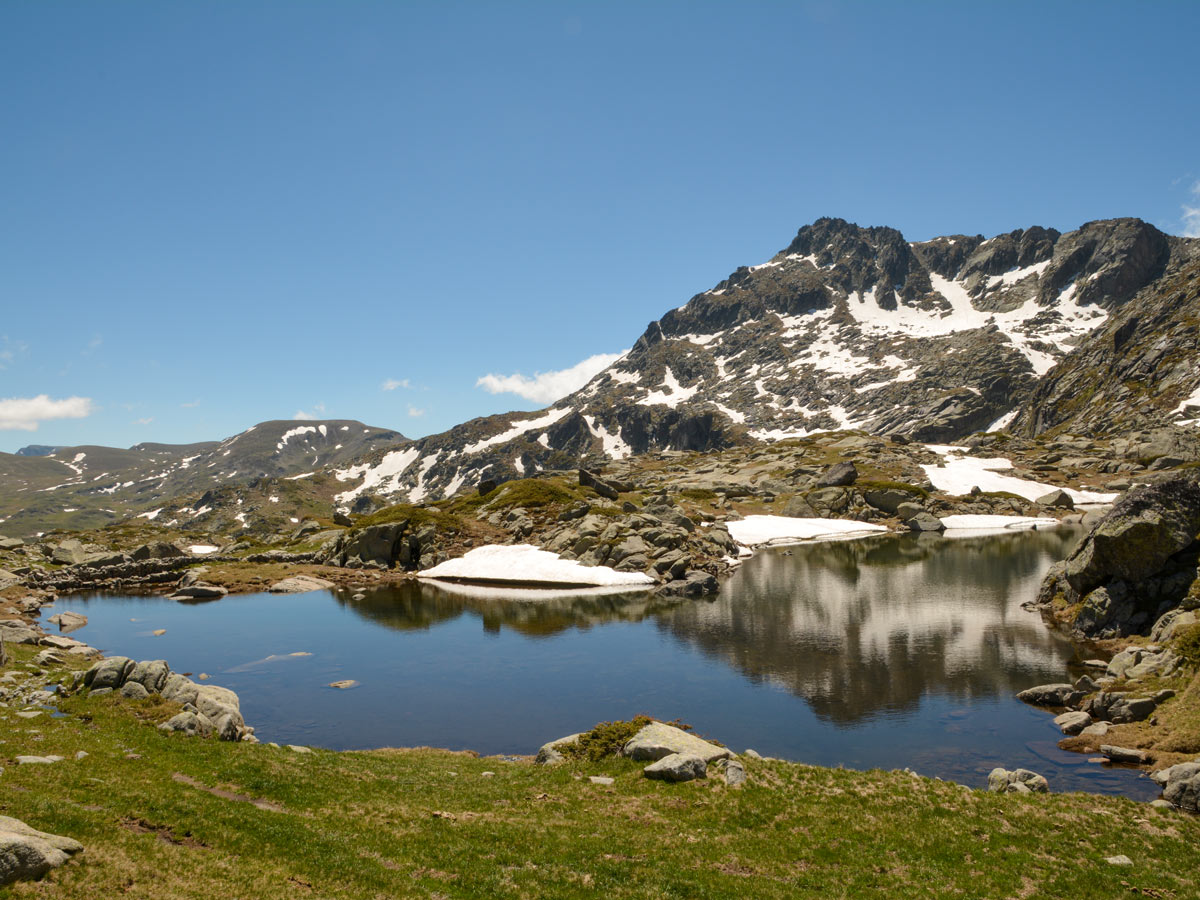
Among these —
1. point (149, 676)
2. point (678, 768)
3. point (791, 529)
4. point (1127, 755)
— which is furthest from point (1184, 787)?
point (791, 529)

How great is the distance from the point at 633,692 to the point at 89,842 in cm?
3636

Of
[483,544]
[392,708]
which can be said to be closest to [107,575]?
[483,544]

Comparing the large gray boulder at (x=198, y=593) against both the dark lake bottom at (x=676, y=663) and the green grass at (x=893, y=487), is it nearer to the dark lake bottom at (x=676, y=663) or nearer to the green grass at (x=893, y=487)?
the dark lake bottom at (x=676, y=663)

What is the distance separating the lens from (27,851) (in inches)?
514

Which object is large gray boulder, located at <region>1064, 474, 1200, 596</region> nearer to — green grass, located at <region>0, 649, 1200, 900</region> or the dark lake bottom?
the dark lake bottom

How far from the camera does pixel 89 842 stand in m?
15.4

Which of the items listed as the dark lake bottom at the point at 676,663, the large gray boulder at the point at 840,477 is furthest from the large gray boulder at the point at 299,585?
the large gray boulder at the point at 840,477

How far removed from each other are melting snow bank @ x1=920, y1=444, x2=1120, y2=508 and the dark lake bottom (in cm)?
8501

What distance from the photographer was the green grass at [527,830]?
54.0 ft

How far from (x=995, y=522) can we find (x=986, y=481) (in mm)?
34079

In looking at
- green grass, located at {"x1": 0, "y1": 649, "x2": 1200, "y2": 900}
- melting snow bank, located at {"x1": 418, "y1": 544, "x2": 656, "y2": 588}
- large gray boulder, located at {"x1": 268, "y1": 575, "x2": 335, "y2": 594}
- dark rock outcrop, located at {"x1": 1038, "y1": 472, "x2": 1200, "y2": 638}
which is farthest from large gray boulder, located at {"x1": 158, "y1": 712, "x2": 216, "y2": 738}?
large gray boulder, located at {"x1": 268, "y1": 575, "x2": 335, "y2": 594}

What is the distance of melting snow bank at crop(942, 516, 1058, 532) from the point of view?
136m

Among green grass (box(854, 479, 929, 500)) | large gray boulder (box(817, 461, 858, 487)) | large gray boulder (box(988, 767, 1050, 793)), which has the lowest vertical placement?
large gray boulder (box(988, 767, 1050, 793))

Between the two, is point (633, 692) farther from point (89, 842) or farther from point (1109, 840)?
point (89, 842)
